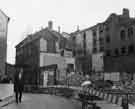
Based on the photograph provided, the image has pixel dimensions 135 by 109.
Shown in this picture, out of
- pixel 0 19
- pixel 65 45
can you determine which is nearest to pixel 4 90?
pixel 0 19

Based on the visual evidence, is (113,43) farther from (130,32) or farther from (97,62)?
(97,62)

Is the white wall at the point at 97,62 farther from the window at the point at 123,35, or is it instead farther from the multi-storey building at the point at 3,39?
the multi-storey building at the point at 3,39

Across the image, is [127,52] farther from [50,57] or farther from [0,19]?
[0,19]

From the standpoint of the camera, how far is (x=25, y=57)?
47906 mm

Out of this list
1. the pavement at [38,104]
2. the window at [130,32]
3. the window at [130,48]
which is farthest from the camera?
the window at [130,32]

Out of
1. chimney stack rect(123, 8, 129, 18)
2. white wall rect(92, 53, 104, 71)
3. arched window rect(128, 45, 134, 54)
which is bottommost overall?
white wall rect(92, 53, 104, 71)

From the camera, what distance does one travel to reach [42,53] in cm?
4262

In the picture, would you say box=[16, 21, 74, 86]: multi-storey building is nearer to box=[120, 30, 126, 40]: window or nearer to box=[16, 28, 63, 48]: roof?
box=[16, 28, 63, 48]: roof

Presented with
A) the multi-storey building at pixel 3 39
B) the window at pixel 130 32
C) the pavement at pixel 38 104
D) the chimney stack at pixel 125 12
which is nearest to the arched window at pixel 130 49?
the window at pixel 130 32

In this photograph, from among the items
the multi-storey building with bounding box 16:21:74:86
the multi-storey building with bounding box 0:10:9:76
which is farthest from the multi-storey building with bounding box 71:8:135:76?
the multi-storey building with bounding box 0:10:9:76

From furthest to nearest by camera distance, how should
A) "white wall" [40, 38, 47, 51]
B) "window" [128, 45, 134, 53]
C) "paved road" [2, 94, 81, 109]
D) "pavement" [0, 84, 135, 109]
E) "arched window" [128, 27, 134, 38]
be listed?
"white wall" [40, 38, 47, 51], "arched window" [128, 27, 134, 38], "window" [128, 45, 134, 53], "paved road" [2, 94, 81, 109], "pavement" [0, 84, 135, 109]

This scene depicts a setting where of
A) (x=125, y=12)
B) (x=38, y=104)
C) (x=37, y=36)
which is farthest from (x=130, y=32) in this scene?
(x=38, y=104)

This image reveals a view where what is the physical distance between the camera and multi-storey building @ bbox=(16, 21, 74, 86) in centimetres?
4175

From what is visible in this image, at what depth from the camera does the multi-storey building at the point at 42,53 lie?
41750 millimetres
